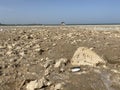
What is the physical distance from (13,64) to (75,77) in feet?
6.95

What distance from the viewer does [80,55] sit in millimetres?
8602

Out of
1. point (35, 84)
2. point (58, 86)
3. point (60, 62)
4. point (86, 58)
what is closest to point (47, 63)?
point (60, 62)

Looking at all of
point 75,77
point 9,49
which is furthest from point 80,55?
point 9,49

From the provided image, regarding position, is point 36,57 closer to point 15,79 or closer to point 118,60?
point 15,79

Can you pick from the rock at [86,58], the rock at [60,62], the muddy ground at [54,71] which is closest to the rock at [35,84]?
the muddy ground at [54,71]

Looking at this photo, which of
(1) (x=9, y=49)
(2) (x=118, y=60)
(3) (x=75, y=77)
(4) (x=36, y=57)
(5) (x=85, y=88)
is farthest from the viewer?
Answer: (1) (x=9, y=49)

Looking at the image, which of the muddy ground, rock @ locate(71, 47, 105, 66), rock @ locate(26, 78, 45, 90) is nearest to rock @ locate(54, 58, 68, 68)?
the muddy ground

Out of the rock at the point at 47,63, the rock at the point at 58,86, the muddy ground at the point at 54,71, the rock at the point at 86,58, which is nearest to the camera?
the rock at the point at 58,86

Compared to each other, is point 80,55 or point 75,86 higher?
point 80,55

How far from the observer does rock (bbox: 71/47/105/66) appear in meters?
8.45

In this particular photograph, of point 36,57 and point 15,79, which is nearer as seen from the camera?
point 15,79

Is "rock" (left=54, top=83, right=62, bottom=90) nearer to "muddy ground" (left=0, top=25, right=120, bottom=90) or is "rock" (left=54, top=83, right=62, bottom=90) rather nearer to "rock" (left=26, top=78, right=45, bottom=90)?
"muddy ground" (left=0, top=25, right=120, bottom=90)

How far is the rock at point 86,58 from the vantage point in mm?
8453

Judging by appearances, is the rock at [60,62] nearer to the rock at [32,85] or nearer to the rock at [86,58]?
the rock at [86,58]
